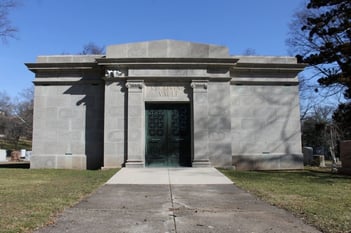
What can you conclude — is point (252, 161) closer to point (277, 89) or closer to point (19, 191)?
point (277, 89)

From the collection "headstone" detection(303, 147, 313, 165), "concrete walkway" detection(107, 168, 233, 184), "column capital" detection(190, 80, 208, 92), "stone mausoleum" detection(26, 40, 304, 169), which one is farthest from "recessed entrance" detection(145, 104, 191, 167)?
"headstone" detection(303, 147, 313, 165)

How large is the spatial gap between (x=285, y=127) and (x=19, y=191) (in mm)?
11786

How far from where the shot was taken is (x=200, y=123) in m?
15.0

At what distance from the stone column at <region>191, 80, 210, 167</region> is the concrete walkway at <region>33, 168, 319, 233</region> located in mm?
4406

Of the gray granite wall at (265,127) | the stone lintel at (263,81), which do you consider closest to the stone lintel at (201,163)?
the gray granite wall at (265,127)

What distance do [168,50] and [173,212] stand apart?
33.5 feet

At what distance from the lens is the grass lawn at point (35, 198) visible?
563 centimetres

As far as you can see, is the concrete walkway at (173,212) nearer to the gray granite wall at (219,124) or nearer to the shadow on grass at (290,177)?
the shadow on grass at (290,177)

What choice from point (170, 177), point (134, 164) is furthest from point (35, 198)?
point (134, 164)

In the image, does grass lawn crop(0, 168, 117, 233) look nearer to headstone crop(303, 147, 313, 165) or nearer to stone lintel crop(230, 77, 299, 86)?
stone lintel crop(230, 77, 299, 86)

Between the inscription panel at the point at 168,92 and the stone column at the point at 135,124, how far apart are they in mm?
382

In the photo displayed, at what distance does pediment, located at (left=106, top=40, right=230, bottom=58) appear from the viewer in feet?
51.2

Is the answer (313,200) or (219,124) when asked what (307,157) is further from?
(313,200)

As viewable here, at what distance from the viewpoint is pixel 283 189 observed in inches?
379
